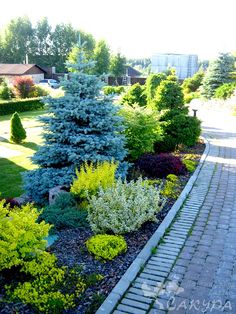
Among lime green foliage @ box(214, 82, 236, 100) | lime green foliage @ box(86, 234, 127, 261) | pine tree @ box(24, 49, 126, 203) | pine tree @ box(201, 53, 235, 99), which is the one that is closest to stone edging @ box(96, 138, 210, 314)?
lime green foliage @ box(86, 234, 127, 261)

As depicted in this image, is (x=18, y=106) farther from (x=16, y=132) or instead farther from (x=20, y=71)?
(x=20, y=71)

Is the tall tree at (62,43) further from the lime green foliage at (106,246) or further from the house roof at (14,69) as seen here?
the lime green foliage at (106,246)

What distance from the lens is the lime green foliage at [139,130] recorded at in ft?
35.0

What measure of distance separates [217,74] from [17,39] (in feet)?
163

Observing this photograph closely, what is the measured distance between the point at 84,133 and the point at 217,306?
5328 mm

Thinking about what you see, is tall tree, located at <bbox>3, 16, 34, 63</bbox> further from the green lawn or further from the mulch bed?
the mulch bed

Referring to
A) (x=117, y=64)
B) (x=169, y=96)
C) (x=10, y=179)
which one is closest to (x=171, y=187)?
(x=10, y=179)

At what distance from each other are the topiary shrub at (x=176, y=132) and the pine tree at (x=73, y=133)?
3.89 m

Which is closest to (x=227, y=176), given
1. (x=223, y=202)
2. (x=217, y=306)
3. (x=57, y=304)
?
(x=223, y=202)

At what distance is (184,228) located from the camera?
638cm

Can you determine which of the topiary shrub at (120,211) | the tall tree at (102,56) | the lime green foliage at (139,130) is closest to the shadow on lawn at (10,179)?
the lime green foliage at (139,130)

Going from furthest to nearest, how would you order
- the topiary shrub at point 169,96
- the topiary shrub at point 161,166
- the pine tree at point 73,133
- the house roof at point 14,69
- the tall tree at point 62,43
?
1. the tall tree at point 62,43
2. the house roof at point 14,69
3. the topiary shrub at point 169,96
4. the topiary shrub at point 161,166
5. the pine tree at point 73,133

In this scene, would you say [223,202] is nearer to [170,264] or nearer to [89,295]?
[170,264]

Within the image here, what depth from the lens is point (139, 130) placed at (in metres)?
10.7
